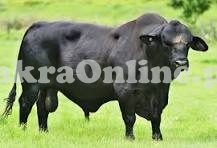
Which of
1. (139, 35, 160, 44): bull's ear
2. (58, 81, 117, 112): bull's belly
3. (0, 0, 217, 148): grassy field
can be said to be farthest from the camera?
(58, 81, 117, 112): bull's belly

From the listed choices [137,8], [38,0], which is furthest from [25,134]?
[38,0]

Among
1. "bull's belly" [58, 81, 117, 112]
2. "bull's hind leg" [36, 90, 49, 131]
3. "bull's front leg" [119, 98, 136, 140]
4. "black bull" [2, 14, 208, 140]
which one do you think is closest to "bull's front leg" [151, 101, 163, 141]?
"black bull" [2, 14, 208, 140]

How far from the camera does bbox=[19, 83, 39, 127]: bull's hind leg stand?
481 inches

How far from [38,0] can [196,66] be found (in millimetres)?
67496

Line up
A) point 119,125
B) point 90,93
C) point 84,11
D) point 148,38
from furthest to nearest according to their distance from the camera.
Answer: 1. point 84,11
2. point 119,125
3. point 90,93
4. point 148,38

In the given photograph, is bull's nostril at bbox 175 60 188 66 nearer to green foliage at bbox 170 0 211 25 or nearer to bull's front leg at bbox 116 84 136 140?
bull's front leg at bbox 116 84 136 140

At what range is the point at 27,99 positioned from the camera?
12.3 m

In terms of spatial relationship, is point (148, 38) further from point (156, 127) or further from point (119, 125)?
point (119, 125)

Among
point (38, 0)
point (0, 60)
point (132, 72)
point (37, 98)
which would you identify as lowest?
point (38, 0)

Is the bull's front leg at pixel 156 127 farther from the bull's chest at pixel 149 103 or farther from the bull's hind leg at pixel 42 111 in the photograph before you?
the bull's hind leg at pixel 42 111

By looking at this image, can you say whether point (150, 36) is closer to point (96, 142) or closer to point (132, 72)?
point (132, 72)

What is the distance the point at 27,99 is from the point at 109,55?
6.76 ft

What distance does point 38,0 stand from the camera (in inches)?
3760

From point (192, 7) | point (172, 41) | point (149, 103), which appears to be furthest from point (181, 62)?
point (192, 7)
